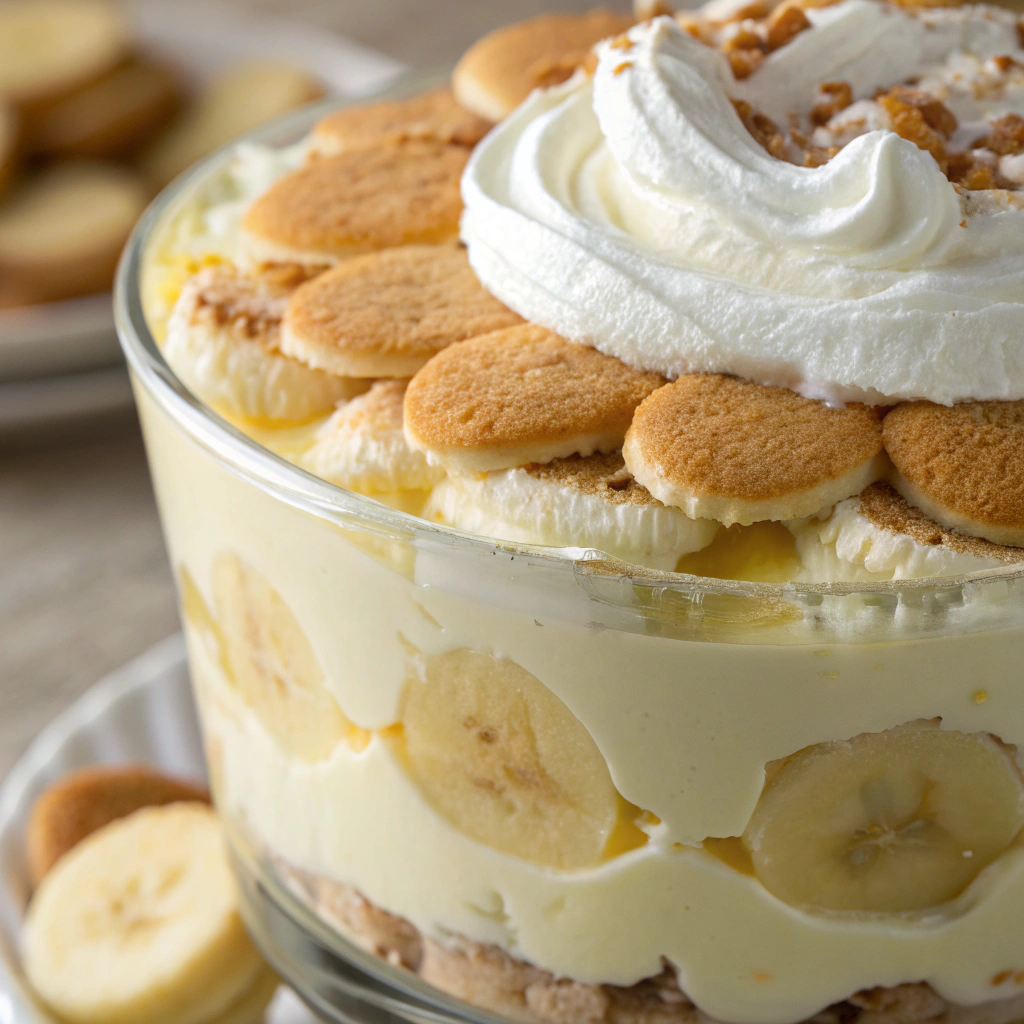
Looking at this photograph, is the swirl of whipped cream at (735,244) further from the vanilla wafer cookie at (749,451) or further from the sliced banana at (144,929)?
the sliced banana at (144,929)

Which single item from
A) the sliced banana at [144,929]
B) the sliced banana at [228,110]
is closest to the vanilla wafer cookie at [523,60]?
the sliced banana at [144,929]

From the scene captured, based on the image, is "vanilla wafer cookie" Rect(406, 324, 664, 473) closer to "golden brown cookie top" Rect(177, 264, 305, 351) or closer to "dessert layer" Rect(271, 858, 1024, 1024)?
"golden brown cookie top" Rect(177, 264, 305, 351)

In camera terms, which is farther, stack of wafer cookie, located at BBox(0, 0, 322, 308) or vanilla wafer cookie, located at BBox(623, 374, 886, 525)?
stack of wafer cookie, located at BBox(0, 0, 322, 308)

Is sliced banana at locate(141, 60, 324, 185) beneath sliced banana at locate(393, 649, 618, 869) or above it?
beneath

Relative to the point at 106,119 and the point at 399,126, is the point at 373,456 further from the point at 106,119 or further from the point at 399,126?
the point at 106,119

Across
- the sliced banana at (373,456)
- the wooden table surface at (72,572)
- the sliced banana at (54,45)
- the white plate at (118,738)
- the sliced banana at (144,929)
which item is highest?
the sliced banana at (373,456)

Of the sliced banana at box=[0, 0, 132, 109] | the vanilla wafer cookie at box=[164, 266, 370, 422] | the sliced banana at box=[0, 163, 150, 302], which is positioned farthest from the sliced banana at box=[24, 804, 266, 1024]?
the sliced banana at box=[0, 0, 132, 109]
